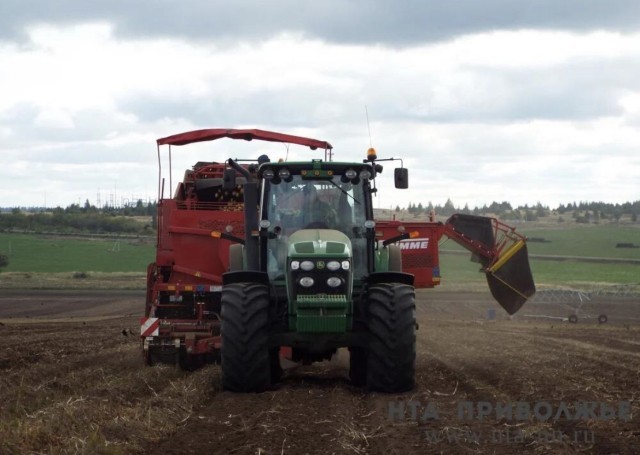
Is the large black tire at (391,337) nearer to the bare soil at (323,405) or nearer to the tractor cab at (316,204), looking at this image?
the bare soil at (323,405)

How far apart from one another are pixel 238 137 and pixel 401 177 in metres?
5.37

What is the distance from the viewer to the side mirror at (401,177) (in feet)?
40.4

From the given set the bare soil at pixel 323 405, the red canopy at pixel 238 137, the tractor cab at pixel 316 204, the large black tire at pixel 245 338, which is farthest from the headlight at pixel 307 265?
the red canopy at pixel 238 137

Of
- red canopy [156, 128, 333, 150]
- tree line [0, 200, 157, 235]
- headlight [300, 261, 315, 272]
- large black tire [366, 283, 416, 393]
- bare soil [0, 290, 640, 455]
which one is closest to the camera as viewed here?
bare soil [0, 290, 640, 455]

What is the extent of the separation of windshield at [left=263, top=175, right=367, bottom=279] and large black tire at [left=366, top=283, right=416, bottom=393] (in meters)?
1.04

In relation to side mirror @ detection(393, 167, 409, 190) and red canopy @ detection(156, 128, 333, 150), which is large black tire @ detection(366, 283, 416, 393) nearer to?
side mirror @ detection(393, 167, 409, 190)

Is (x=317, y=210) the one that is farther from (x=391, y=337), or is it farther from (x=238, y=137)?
(x=238, y=137)

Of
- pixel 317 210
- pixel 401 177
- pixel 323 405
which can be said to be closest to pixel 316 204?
pixel 317 210

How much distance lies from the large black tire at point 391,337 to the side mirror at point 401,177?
1683 mm

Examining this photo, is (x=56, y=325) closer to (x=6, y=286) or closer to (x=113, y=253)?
(x=6, y=286)

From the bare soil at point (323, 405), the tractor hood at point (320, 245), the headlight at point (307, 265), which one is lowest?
the bare soil at point (323, 405)

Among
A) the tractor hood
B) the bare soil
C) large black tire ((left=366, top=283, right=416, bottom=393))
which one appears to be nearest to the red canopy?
the bare soil

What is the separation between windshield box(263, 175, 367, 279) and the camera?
1214 centimetres

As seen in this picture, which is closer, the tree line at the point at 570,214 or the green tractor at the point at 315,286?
the green tractor at the point at 315,286
